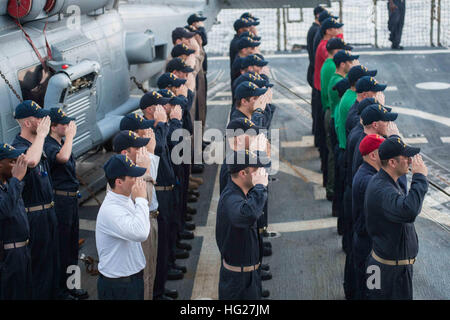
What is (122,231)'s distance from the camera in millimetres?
5523

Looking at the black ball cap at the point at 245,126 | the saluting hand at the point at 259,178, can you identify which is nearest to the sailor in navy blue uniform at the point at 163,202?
the black ball cap at the point at 245,126

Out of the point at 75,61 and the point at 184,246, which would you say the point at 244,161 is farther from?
the point at 75,61

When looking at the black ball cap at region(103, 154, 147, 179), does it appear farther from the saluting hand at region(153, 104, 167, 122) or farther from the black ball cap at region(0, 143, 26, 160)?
the saluting hand at region(153, 104, 167, 122)

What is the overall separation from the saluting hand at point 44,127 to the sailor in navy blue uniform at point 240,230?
238 centimetres

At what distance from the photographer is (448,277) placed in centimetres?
789

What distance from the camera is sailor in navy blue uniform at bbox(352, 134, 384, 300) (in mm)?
6590

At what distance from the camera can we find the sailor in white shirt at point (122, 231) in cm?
555

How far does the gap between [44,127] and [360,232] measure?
A: 11.7ft

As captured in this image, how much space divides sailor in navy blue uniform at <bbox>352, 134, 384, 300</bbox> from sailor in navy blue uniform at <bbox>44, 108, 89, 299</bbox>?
314 cm

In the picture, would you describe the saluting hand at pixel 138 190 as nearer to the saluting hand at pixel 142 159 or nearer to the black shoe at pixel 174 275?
the saluting hand at pixel 142 159

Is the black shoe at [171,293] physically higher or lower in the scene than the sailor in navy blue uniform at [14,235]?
lower

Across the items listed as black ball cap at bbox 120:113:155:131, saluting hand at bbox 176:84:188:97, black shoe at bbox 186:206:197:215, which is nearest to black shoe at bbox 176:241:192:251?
black shoe at bbox 186:206:197:215

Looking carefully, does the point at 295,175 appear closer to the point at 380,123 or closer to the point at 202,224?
the point at 202,224

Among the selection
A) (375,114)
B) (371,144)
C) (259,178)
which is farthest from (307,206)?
(259,178)
